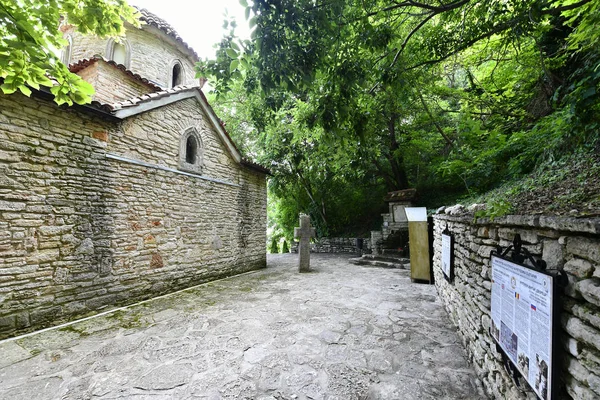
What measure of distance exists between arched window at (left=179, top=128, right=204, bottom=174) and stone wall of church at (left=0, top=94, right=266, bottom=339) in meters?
0.24

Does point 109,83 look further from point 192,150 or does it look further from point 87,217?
point 87,217

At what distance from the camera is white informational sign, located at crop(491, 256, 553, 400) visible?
1.34 m

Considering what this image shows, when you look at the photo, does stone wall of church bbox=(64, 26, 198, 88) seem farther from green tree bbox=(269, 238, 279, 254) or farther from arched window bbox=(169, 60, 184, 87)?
green tree bbox=(269, 238, 279, 254)

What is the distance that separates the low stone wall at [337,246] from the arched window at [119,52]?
10771 millimetres

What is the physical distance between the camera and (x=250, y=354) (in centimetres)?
294

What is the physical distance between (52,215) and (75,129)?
4.88 feet

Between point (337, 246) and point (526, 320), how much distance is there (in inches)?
461

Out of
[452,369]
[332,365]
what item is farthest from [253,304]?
[452,369]

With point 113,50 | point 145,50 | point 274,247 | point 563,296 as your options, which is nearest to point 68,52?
point 113,50

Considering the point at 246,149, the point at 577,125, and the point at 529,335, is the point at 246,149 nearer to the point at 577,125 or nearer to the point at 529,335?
the point at 577,125

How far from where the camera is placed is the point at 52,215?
3.82m

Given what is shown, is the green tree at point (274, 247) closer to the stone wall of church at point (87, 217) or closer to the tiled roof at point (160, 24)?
the stone wall of church at point (87, 217)

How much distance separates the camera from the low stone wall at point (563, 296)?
43.8 inches

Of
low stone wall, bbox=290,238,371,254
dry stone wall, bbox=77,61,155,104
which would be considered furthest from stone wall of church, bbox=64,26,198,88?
low stone wall, bbox=290,238,371,254
